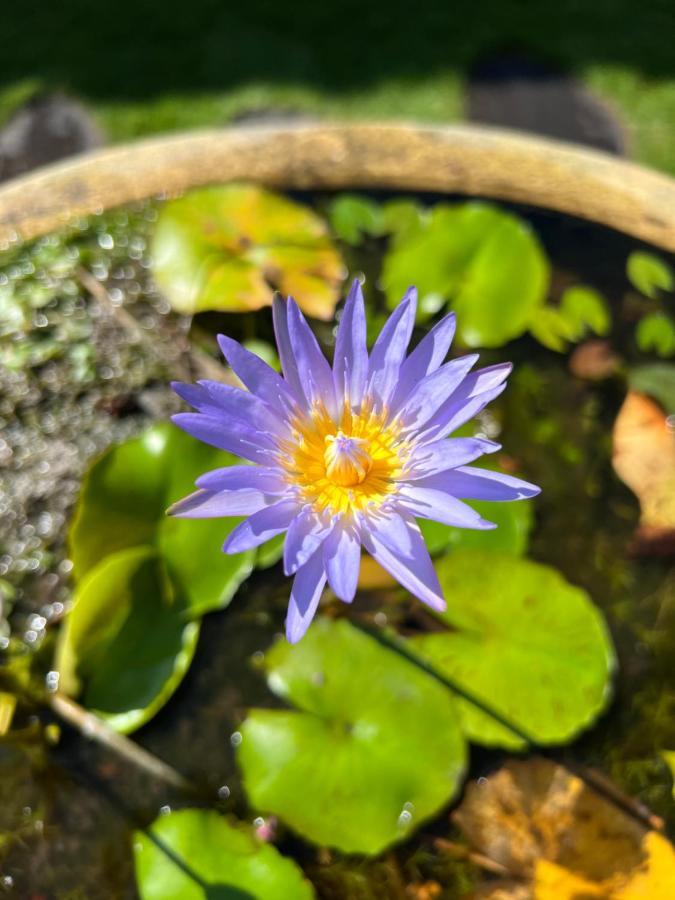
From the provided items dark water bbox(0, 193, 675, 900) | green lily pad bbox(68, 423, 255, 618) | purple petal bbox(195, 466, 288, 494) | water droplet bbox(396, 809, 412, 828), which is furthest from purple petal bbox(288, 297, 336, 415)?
water droplet bbox(396, 809, 412, 828)

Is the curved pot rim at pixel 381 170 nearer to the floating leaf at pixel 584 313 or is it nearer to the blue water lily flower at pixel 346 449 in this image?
the floating leaf at pixel 584 313

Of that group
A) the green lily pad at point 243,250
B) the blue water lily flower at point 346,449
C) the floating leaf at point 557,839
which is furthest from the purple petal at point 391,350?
the floating leaf at point 557,839

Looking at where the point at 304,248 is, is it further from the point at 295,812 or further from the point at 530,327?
the point at 295,812

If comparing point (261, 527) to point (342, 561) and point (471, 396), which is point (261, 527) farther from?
point (471, 396)

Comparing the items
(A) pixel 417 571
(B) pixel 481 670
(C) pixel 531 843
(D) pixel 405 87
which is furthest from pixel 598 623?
(D) pixel 405 87

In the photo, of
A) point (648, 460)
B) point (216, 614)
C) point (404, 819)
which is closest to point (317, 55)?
point (648, 460)

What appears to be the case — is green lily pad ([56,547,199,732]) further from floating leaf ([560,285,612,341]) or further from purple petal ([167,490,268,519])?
floating leaf ([560,285,612,341])
